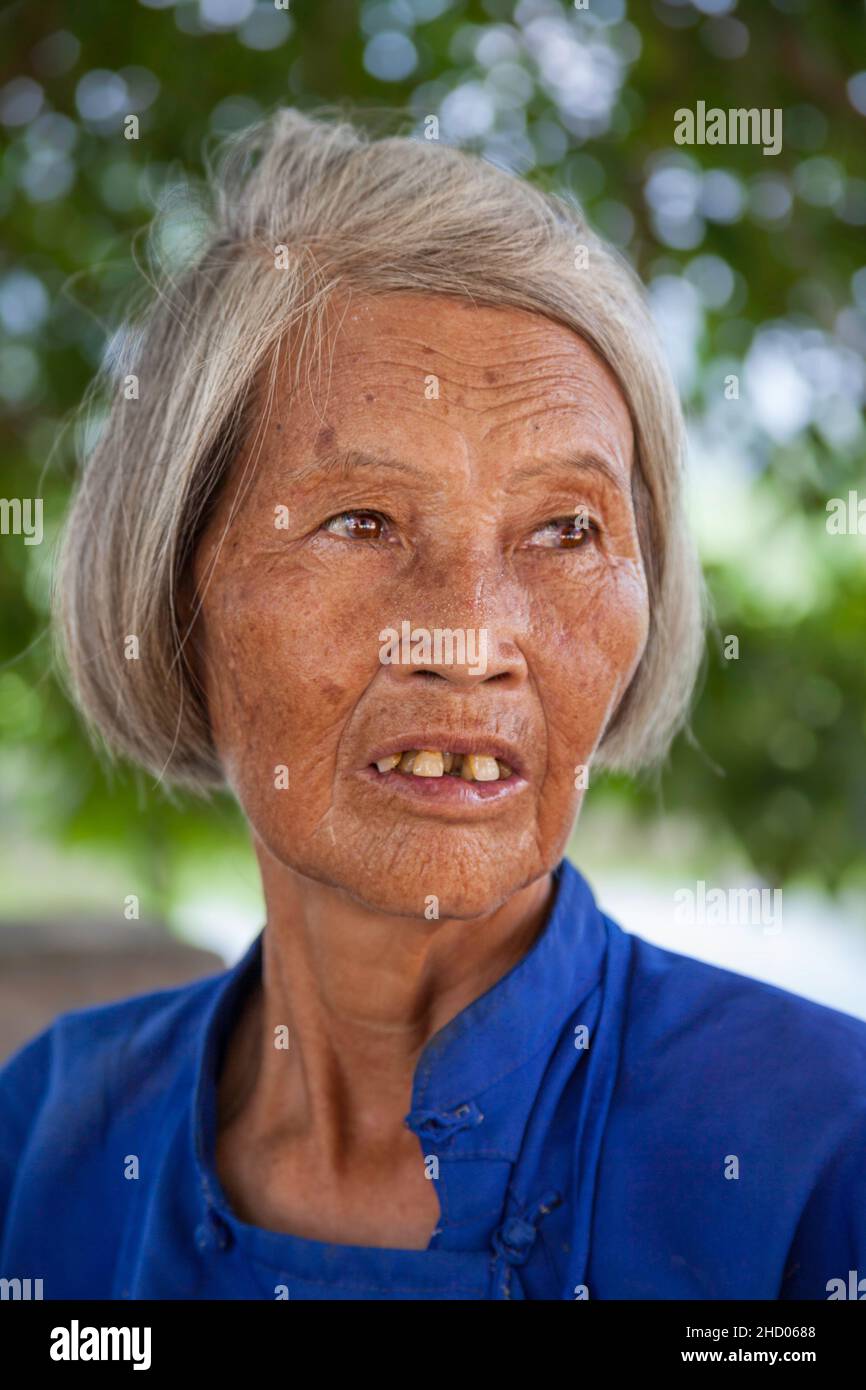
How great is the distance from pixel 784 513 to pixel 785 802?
A: 619mm

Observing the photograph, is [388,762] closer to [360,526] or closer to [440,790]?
[440,790]

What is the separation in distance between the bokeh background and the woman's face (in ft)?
3.72

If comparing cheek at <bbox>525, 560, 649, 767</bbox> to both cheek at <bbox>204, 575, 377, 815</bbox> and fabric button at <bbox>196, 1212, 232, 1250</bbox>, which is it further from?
fabric button at <bbox>196, 1212, 232, 1250</bbox>

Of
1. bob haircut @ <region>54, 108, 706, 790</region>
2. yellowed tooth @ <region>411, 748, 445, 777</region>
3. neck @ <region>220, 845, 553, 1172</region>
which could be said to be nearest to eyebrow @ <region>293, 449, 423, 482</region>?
bob haircut @ <region>54, 108, 706, 790</region>

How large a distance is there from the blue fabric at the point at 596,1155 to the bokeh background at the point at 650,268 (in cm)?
103

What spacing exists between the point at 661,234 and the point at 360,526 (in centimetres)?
175

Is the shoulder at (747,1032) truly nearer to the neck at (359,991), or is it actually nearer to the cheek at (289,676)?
the neck at (359,991)

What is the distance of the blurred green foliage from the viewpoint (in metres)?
2.54

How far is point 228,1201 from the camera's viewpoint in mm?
1509

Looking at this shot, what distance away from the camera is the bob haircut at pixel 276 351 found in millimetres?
1395

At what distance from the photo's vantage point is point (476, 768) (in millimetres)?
1302

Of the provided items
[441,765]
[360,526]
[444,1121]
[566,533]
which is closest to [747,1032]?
[444,1121]
